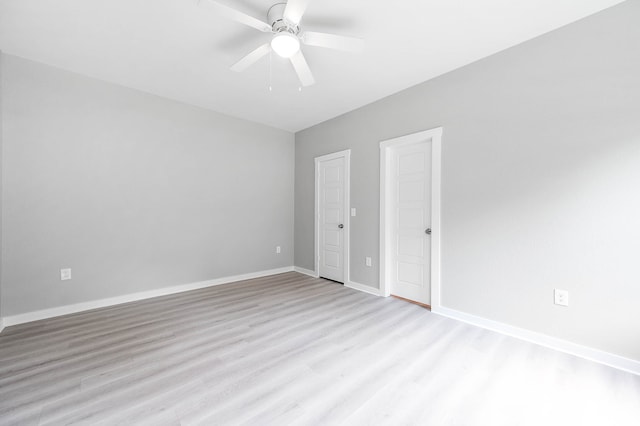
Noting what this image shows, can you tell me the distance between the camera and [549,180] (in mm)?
2262

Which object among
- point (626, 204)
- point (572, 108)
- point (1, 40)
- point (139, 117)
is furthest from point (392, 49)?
point (1, 40)

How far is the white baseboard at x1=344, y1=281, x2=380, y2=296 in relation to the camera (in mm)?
3654

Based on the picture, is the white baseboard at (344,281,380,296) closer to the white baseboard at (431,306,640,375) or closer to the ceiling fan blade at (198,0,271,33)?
the white baseboard at (431,306,640,375)

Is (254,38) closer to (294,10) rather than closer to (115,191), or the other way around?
(294,10)

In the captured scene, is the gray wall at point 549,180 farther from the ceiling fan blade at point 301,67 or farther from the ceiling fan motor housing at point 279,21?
the ceiling fan motor housing at point 279,21

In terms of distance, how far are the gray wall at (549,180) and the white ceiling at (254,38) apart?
0.79 feet

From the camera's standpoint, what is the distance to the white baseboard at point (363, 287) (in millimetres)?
3654

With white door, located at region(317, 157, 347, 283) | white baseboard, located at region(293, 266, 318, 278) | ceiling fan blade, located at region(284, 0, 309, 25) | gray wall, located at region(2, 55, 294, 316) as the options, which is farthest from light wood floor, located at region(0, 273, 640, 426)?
ceiling fan blade, located at region(284, 0, 309, 25)

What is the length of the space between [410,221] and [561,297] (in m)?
1.55

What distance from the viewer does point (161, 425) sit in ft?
4.58

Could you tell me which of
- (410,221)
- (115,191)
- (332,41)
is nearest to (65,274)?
(115,191)

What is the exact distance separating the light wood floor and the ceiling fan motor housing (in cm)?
253

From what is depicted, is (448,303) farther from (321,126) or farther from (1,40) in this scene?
(1,40)

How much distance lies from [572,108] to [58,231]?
5070mm
